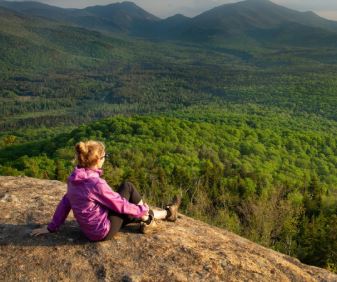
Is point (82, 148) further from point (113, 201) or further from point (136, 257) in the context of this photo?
point (136, 257)

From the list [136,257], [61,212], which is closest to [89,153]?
[61,212]

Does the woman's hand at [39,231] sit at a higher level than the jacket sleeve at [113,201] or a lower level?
lower

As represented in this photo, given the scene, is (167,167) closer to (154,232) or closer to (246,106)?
(154,232)

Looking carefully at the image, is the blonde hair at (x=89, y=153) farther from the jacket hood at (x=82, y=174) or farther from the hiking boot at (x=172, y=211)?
the hiking boot at (x=172, y=211)

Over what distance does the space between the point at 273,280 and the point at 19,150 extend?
58.3 m

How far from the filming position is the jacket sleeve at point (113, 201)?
874 centimetres

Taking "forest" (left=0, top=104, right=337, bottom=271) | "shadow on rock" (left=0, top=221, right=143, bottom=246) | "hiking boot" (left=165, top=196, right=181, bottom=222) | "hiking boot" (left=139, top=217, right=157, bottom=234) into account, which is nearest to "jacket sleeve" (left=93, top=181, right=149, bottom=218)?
"hiking boot" (left=139, top=217, right=157, bottom=234)

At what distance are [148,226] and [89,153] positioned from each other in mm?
2329

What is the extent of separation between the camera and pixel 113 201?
8875 mm

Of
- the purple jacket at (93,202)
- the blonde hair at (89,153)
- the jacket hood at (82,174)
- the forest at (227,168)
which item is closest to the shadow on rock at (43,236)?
the purple jacket at (93,202)

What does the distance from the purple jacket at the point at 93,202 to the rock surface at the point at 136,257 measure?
1.46ft

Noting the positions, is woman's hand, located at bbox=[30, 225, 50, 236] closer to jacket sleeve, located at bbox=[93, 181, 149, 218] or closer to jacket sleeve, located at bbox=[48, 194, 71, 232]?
jacket sleeve, located at bbox=[48, 194, 71, 232]

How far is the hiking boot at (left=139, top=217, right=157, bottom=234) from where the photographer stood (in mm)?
9680

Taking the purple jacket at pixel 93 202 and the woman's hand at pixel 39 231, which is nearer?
the purple jacket at pixel 93 202
